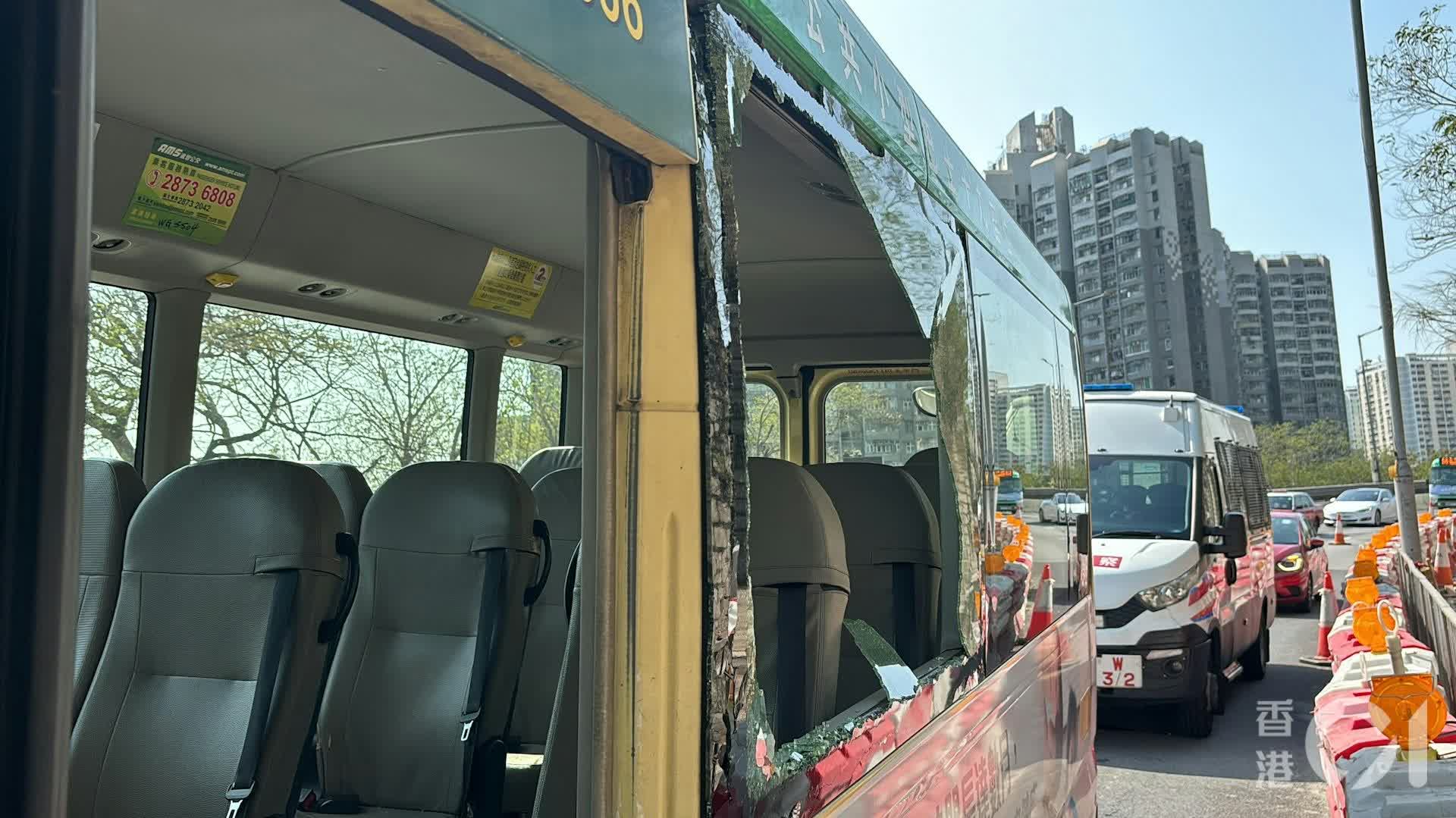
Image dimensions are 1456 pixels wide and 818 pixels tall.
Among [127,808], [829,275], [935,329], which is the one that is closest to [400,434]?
[829,275]

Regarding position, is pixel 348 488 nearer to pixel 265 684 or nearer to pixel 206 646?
pixel 206 646

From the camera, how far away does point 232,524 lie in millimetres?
2893

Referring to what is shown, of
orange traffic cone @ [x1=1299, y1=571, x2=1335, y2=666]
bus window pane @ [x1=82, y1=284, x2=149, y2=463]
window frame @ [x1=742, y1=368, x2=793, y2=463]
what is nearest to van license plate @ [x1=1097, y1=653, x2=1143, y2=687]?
window frame @ [x1=742, y1=368, x2=793, y2=463]

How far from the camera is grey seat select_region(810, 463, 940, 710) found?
3.48 m

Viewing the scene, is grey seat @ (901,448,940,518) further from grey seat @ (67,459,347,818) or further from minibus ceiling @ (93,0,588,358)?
grey seat @ (67,459,347,818)

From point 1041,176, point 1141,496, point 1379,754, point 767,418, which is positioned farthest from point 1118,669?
point 1041,176

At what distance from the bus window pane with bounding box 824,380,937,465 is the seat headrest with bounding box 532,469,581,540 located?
2564 millimetres

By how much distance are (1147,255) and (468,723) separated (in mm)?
84566

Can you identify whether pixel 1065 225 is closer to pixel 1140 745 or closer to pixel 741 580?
pixel 1140 745

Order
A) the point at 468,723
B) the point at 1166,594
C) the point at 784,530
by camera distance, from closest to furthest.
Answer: the point at 784,530 < the point at 468,723 < the point at 1166,594

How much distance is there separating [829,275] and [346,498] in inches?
83.7

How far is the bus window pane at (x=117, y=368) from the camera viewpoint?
378 centimetres

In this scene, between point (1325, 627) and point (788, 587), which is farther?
point (1325, 627)

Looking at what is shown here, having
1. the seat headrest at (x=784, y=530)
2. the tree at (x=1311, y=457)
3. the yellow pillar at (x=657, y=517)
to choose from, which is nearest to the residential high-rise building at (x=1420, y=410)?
the tree at (x=1311, y=457)
